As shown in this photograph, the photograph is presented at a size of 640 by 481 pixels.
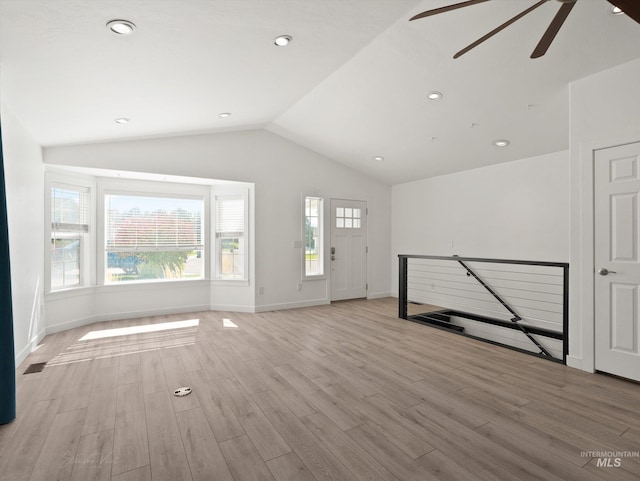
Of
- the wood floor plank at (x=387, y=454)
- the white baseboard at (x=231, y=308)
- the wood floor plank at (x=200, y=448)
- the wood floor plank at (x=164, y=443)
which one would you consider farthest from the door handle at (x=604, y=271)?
the white baseboard at (x=231, y=308)

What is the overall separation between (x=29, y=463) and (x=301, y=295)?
4.60 meters

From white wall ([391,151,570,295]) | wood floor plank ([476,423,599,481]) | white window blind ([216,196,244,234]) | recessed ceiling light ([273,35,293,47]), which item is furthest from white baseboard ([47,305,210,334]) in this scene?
wood floor plank ([476,423,599,481])

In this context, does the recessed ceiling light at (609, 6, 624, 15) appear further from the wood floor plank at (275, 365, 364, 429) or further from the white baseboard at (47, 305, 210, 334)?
the white baseboard at (47, 305, 210, 334)

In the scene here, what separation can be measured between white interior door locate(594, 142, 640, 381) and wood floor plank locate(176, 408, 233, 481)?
137 inches

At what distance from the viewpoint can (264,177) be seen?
5.95 meters

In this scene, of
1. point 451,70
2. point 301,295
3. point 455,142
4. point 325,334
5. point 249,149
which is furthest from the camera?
point 301,295

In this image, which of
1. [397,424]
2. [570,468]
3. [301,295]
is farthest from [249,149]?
[570,468]

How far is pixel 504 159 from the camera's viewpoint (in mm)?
5324

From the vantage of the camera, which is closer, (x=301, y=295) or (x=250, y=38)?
(x=250, y=38)

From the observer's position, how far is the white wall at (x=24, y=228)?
10.8 ft

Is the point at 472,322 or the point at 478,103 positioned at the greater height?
the point at 478,103

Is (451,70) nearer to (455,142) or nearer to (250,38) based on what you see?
(455,142)

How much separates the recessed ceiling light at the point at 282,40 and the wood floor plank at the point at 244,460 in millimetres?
3121

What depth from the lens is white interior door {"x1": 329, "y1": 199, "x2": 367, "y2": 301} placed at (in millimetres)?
6762
